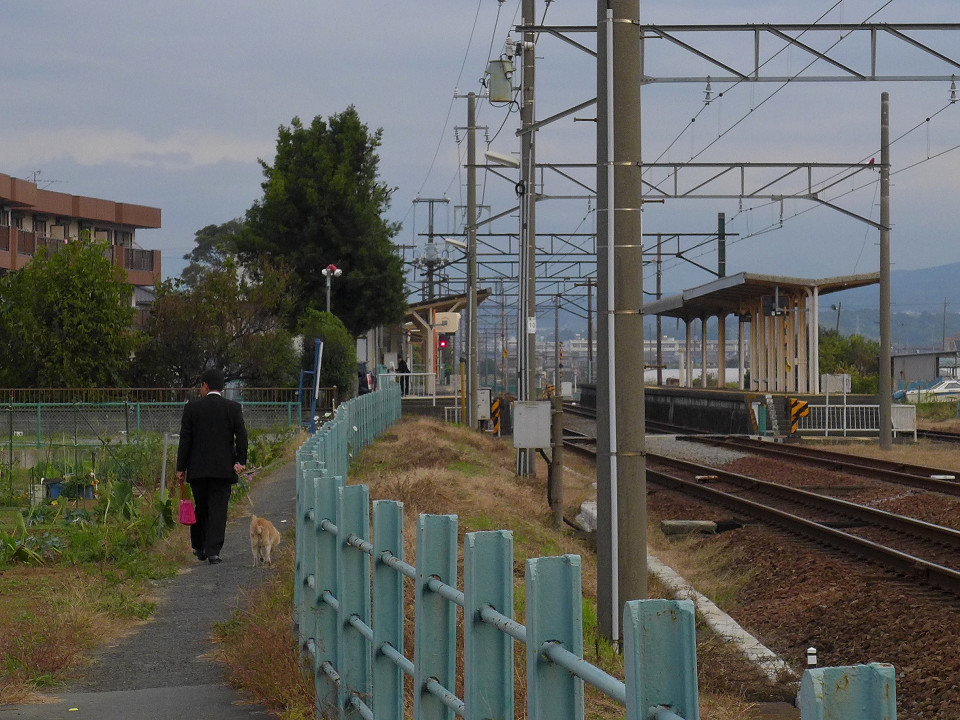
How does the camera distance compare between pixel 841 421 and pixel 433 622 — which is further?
pixel 841 421

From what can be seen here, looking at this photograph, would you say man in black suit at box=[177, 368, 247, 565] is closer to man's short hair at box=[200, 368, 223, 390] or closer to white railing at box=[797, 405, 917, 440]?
man's short hair at box=[200, 368, 223, 390]

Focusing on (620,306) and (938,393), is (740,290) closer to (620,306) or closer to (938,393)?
(938,393)

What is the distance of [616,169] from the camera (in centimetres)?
839

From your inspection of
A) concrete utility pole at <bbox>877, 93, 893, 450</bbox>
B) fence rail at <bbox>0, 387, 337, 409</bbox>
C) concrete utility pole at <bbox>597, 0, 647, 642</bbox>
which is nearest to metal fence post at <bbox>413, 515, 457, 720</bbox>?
concrete utility pole at <bbox>597, 0, 647, 642</bbox>

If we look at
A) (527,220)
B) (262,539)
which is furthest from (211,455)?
(527,220)

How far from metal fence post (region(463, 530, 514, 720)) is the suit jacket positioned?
26.3 feet

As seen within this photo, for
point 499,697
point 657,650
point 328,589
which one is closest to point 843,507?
point 328,589

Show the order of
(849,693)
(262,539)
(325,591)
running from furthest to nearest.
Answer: (262,539) < (325,591) < (849,693)

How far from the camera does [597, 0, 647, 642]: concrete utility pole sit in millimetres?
8352

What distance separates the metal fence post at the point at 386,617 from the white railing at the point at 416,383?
37.3 m

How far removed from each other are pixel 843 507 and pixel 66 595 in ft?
35.9

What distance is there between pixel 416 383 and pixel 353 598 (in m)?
45.3

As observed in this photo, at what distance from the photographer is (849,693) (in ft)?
7.18

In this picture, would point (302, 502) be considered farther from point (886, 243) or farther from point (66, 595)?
point (886, 243)
